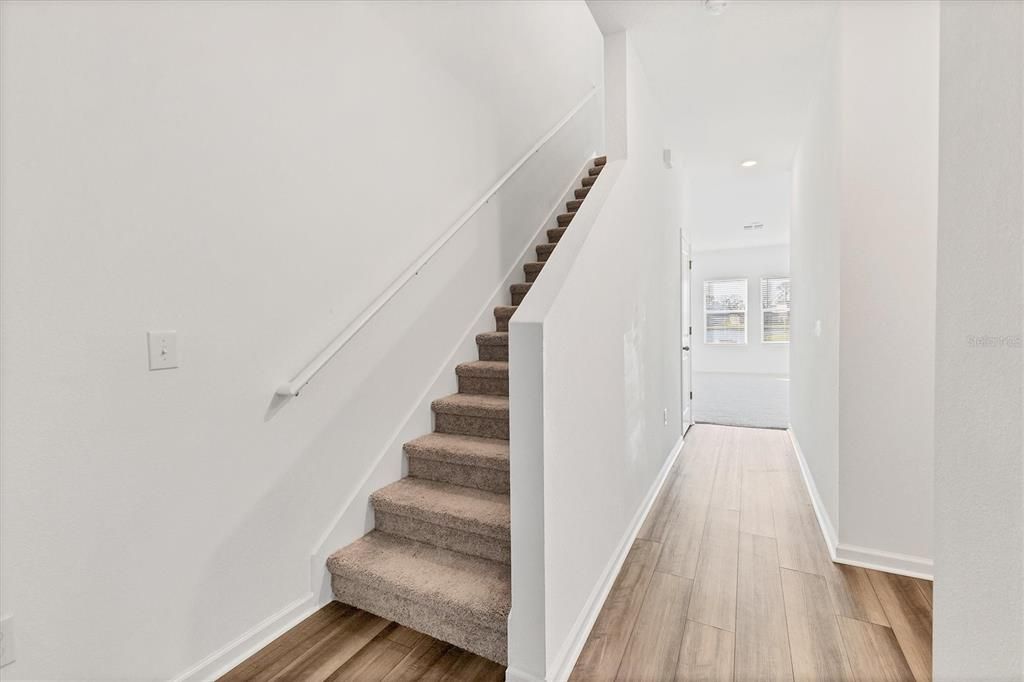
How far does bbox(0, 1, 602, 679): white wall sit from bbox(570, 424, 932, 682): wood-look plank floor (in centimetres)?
130

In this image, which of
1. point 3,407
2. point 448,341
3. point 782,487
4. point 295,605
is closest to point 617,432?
point 448,341

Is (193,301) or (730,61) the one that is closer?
(193,301)

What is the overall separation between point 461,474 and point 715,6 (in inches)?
105

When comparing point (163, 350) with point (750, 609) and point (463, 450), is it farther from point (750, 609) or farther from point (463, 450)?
point (750, 609)

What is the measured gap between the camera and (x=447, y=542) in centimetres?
218

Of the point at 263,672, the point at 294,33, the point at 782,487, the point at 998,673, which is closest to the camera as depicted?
the point at 998,673

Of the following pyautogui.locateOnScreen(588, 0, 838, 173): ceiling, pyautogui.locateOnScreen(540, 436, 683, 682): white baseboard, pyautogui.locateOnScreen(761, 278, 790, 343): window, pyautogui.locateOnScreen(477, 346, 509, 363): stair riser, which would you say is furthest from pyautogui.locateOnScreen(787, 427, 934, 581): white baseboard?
pyautogui.locateOnScreen(761, 278, 790, 343): window

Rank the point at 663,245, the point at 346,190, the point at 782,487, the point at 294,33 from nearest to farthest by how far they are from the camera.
→ 1. the point at 294,33
2. the point at 346,190
3. the point at 782,487
4. the point at 663,245

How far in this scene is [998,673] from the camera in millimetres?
847

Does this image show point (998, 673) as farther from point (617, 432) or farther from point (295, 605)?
point (295, 605)

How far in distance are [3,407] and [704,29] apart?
3333mm

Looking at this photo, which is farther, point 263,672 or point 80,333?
point 263,672

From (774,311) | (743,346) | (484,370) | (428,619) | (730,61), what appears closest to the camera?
(428,619)

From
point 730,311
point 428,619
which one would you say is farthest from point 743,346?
point 428,619
